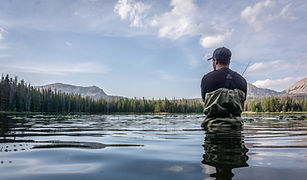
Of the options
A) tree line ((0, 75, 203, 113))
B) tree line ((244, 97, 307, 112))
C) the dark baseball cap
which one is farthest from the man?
tree line ((244, 97, 307, 112))

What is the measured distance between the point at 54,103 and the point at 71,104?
1232 centimetres

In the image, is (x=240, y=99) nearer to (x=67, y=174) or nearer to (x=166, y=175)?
(x=166, y=175)

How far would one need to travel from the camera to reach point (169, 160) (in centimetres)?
338

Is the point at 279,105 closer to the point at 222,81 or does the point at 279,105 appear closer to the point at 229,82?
the point at 229,82

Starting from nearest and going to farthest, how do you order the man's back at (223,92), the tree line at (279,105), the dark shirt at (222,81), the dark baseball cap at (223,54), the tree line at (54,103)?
the man's back at (223,92) < the dark shirt at (222,81) < the dark baseball cap at (223,54) < the tree line at (54,103) < the tree line at (279,105)

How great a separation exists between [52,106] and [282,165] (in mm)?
116139

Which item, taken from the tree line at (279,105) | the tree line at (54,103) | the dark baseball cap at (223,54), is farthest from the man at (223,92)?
the tree line at (279,105)

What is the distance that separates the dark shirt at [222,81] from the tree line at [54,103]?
101686mm

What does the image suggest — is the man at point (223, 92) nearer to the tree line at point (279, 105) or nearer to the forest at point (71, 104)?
the forest at point (71, 104)

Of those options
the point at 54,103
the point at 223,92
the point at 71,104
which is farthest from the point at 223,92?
the point at 71,104

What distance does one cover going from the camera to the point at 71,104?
390ft

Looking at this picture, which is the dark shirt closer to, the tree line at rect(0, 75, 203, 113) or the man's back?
the man's back

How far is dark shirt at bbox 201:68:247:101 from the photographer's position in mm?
7137

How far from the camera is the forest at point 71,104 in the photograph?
304 feet
